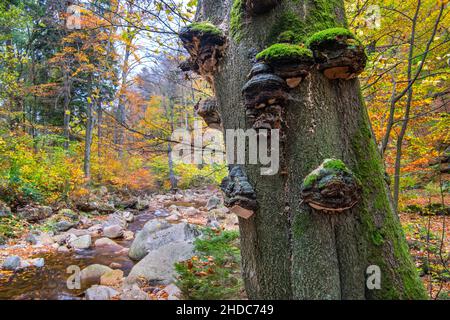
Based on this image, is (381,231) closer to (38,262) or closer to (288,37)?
(288,37)

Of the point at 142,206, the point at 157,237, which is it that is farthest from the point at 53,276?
the point at 142,206

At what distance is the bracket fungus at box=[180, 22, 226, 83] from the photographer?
5.61ft

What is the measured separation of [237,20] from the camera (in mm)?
1785

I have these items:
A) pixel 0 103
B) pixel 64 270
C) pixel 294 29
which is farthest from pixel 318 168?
pixel 0 103

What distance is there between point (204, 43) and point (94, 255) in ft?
18.3

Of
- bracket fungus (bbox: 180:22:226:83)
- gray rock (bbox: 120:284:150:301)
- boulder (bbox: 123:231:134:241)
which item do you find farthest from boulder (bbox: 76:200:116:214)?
bracket fungus (bbox: 180:22:226:83)

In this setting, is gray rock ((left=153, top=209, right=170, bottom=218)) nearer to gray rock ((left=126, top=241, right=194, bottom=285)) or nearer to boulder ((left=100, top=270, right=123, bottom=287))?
boulder ((left=100, top=270, right=123, bottom=287))

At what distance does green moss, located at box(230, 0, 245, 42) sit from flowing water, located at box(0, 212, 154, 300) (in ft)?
13.8

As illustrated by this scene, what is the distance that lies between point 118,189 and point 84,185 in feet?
8.26

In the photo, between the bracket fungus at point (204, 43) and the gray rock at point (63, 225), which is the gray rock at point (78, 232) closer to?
the gray rock at point (63, 225)

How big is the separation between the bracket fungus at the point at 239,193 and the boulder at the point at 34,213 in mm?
7999

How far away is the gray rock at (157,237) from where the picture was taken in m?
5.26

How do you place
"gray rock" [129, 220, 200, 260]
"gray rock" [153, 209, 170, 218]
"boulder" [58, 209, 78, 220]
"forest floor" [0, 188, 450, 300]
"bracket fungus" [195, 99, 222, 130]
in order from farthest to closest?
"gray rock" [153, 209, 170, 218] < "boulder" [58, 209, 78, 220] < "gray rock" [129, 220, 200, 260] < "forest floor" [0, 188, 450, 300] < "bracket fungus" [195, 99, 222, 130]

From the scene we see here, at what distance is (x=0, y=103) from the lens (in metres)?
12.2
